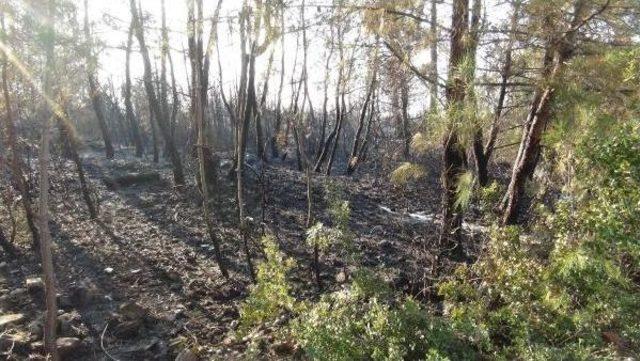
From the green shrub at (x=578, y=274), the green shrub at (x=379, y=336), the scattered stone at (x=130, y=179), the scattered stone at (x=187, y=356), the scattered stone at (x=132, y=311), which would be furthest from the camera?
the scattered stone at (x=130, y=179)

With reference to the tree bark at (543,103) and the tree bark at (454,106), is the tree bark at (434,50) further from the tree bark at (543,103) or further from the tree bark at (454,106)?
the tree bark at (543,103)

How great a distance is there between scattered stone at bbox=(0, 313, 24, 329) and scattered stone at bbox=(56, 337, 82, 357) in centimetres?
85

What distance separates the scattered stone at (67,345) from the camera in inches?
249

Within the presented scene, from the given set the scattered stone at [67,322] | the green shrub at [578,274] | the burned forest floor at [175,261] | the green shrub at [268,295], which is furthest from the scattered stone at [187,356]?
the green shrub at [578,274]

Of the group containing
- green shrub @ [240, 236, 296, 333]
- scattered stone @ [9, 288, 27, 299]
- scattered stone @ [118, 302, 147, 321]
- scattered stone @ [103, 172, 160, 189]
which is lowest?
scattered stone @ [118, 302, 147, 321]

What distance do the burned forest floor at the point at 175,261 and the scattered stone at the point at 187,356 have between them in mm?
251

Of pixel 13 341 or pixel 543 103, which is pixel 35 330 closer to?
pixel 13 341

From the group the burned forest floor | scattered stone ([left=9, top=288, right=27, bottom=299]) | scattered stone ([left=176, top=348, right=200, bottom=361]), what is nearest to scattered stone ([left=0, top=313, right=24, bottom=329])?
the burned forest floor

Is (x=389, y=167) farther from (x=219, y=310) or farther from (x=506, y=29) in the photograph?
(x=506, y=29)

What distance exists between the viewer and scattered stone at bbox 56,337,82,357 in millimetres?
6328

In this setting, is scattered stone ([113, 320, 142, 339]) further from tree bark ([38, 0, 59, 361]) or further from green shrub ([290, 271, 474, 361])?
green shrub ([290, 271, 474, 361])

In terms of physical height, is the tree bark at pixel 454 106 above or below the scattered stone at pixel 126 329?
above

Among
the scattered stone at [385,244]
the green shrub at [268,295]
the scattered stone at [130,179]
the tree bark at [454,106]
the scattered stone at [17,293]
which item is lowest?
the scattered stone at [17,293]

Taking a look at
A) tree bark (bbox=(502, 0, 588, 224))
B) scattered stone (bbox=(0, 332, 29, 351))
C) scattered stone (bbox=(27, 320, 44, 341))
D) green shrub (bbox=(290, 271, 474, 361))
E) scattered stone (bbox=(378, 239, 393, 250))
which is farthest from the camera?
scattered stone (bbox=(378, 239, 393, 250))
